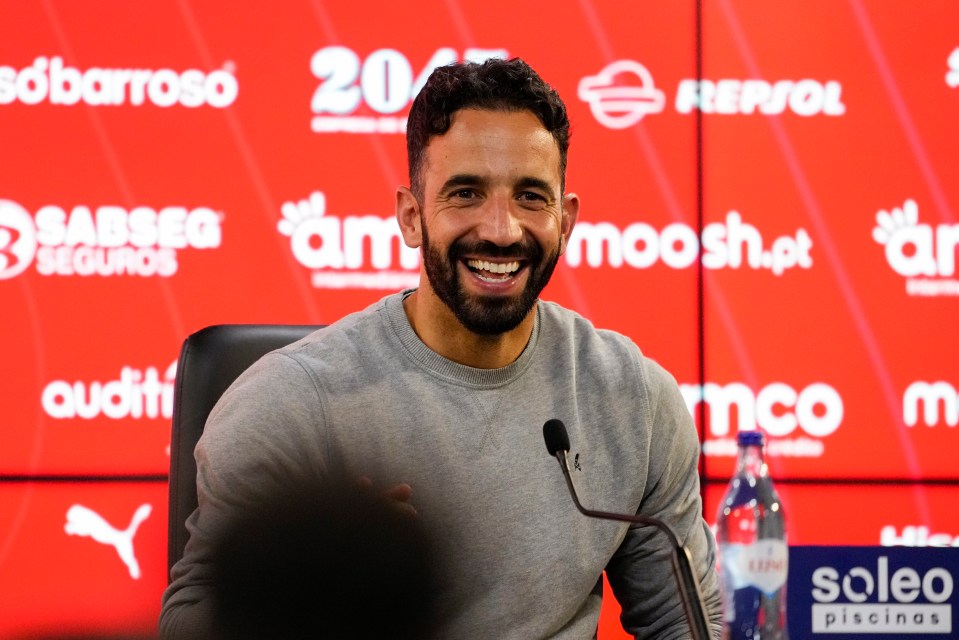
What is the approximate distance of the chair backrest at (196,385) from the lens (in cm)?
158

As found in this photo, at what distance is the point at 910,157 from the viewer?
270cm

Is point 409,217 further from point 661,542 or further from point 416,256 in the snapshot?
point 416,256

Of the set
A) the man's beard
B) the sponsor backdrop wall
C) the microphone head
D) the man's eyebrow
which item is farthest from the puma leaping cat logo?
the microphone head

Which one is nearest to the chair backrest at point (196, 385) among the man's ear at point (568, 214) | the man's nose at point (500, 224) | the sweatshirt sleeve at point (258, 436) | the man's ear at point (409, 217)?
the sweatshirt sleeve at point (258, 436)

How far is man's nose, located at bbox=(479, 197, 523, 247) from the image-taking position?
157 cm

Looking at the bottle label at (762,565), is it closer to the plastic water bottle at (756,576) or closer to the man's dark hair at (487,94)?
the plastic water bottle at (756,576)

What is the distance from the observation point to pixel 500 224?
1578 mm

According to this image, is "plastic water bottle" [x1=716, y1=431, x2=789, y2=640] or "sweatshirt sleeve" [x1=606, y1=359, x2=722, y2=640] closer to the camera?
"plastic water bottle" [x1=716, y1=431, x2=789, y2=640]

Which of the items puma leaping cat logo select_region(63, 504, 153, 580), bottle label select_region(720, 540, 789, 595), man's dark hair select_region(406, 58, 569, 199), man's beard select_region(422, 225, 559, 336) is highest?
man's dark hair select_region(406, 58, 569, 199)

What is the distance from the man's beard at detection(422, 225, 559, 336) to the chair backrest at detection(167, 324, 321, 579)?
26cm

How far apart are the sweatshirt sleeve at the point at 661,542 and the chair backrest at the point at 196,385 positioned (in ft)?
1.91

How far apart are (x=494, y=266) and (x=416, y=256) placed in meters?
1.07

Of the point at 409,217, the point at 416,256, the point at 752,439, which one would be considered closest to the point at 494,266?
A: the point at 409,217

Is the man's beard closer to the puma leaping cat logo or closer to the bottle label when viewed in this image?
the bottle label
